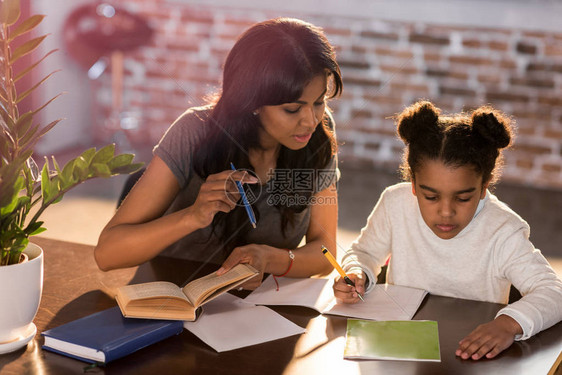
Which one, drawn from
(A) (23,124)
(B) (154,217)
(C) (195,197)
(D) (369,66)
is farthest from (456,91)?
(A) (23,124)

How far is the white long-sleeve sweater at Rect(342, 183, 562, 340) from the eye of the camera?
1502mm

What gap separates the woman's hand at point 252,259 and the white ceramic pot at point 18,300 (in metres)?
0.40

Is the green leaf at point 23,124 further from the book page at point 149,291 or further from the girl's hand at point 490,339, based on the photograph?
the girl's hand at point 490,339

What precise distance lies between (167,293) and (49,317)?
9.2 inches

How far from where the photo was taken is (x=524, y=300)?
1.32 m

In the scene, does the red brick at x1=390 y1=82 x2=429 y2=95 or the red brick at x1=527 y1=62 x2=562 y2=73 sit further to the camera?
the red brick at x1=390 y1=82 x2=429 y2=95

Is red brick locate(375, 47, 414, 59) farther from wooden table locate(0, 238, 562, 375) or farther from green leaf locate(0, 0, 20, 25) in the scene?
green leaf locate(0, 0, 20, 25)

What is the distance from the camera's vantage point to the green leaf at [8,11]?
3.60ft

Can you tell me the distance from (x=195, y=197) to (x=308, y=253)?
346 millimetres

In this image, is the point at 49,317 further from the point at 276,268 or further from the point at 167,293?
the point at 276,268

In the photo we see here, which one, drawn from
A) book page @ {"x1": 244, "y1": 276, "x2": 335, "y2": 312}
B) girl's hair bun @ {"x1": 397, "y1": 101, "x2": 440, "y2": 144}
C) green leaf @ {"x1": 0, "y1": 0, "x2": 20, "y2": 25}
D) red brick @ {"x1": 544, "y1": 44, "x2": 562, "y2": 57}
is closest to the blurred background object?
red brick @ {"x1": 544, "y1": 44, "x2": 562, "y2": 57}

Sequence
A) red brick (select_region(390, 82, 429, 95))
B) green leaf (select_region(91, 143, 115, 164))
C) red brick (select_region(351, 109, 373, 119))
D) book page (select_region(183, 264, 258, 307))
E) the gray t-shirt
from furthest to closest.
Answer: red brick (select_region(351, 109, 373, 119))
red brick (select_region(390, 82, 429, 95))
the gray t-shirt
book page (select_region(183, 264, 258, 307))
green leaf (select_region(91, 143, 115, 164))

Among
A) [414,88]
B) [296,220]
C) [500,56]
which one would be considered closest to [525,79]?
[500,56]

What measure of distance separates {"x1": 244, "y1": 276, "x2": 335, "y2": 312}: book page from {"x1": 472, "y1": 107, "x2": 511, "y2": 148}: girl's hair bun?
0.48 m
